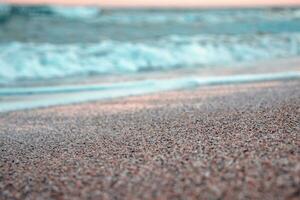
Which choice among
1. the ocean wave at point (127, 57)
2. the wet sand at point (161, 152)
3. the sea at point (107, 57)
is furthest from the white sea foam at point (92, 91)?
the ocean wave at point (127, 57)

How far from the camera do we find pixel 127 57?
777 centimetres

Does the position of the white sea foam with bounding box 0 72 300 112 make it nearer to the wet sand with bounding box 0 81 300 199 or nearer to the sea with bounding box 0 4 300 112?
the sea with bounding box 0 4 300 112

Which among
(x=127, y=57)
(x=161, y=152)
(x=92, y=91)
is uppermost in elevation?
(x=127, y=57)

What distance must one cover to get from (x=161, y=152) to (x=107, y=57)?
20.9 ft

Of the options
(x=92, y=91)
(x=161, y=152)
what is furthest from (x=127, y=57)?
(x=161, y=152)

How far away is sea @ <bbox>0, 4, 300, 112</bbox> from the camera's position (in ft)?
A: 14.7

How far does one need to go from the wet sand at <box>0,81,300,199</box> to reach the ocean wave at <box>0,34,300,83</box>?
3.86m

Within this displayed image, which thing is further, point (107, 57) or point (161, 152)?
point (107, 57)

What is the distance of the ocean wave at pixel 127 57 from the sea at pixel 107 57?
2cm

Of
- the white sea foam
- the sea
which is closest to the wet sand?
the white sea foam

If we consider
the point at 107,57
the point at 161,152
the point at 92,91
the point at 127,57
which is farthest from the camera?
the point at 107,57

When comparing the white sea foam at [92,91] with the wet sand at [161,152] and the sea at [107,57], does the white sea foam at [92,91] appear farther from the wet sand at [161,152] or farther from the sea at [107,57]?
the wet sand at [161,152]

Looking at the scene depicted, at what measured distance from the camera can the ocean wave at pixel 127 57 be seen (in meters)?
6.73

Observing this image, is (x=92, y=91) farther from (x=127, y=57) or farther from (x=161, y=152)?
(x=127, y=57)
